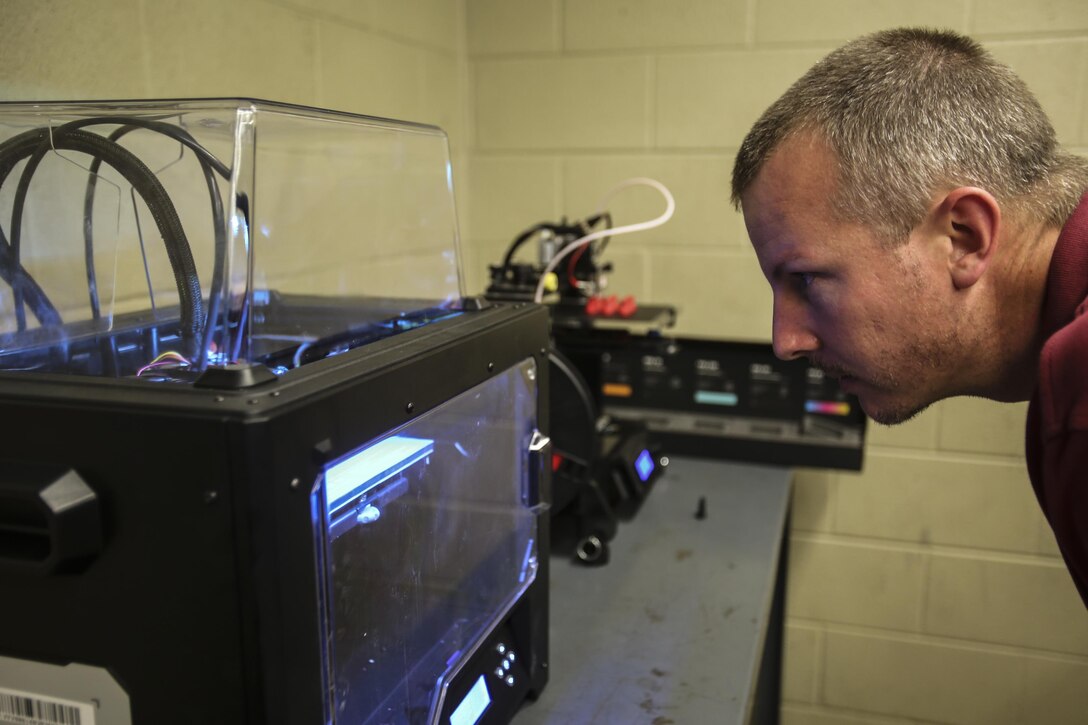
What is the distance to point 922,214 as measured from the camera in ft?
2.99

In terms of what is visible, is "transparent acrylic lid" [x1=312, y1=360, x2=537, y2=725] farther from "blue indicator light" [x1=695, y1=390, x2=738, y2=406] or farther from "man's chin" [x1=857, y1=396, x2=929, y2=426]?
"blue indicator light" [x1=695, y1=390, x2=738, y2=406]

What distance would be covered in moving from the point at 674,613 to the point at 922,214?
66 cm

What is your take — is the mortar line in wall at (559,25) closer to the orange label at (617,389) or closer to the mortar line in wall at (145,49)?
the orange label at (617,389)

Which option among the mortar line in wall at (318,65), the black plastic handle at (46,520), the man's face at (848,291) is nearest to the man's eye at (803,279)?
the man's face at (848,291)

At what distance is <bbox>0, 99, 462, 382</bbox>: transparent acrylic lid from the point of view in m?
0.68

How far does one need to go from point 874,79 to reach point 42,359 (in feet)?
2.84

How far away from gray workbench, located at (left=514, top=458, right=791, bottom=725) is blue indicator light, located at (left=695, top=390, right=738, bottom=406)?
0.17m

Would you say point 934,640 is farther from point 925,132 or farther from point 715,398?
point 925,132

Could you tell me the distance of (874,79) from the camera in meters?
0.92

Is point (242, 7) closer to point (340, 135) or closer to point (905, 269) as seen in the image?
point (340, 135)

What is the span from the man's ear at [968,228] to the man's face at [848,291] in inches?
0.6

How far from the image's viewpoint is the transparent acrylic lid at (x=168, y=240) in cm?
68

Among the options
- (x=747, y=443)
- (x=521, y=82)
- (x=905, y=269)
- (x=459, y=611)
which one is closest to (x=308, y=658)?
(x=459, y=611)

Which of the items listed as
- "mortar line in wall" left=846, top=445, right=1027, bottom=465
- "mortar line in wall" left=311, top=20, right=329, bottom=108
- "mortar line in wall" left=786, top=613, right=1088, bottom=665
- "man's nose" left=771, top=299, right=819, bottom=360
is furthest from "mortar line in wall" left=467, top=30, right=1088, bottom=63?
"mortar line in wall" left=786, top=613, right=1088, bottom=665
